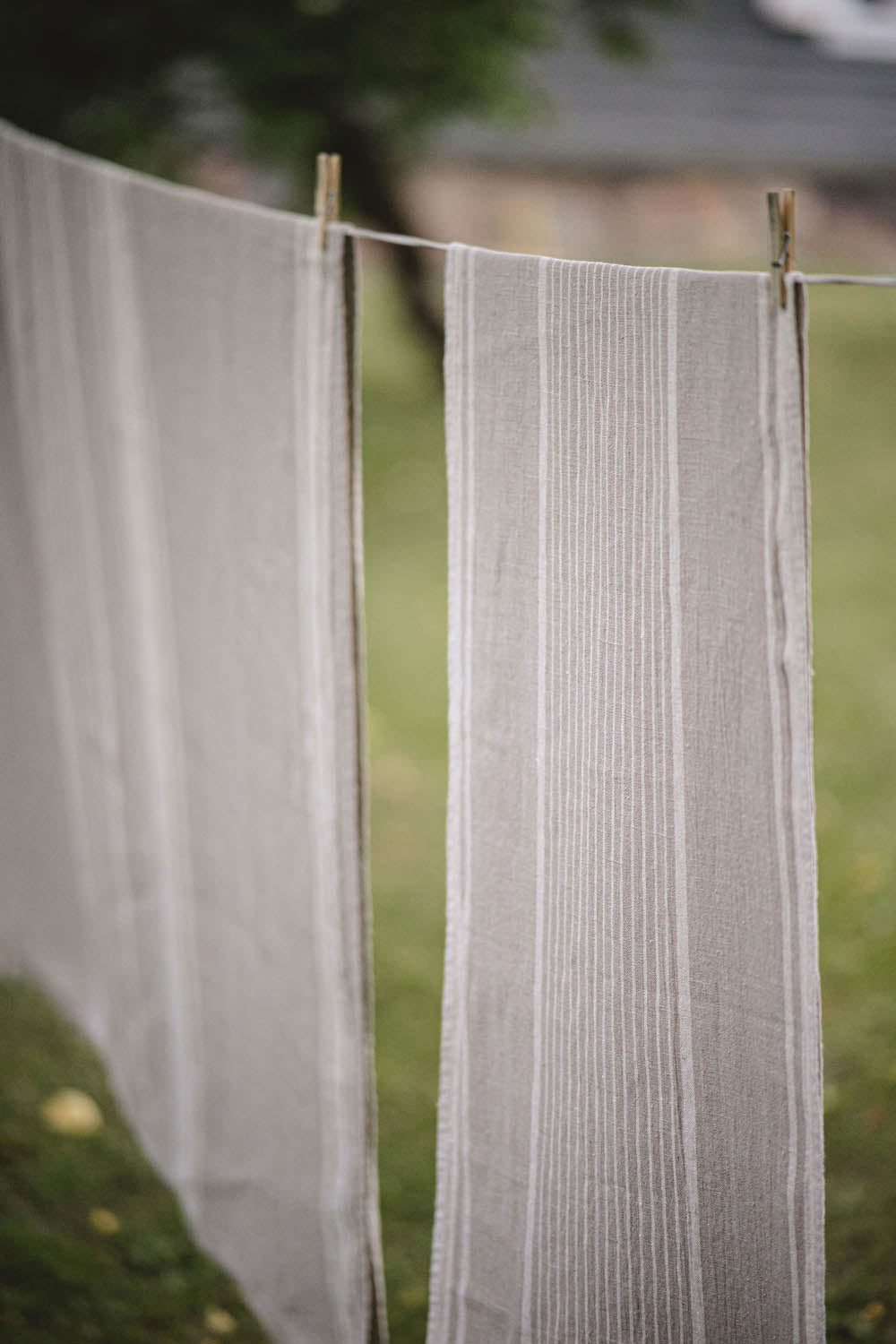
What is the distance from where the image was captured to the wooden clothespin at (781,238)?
3.97 ft

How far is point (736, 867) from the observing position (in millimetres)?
1358

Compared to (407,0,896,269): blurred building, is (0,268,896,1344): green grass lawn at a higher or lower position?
lower

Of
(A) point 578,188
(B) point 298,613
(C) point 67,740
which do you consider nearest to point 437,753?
A: (C) point 67,740

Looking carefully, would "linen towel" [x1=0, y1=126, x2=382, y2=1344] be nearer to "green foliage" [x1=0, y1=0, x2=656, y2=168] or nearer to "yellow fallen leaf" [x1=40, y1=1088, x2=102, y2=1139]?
"yellow fallen leaf" [x1=40, y1=1088, x2=102, y2=1139]

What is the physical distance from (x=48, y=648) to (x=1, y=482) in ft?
1.30

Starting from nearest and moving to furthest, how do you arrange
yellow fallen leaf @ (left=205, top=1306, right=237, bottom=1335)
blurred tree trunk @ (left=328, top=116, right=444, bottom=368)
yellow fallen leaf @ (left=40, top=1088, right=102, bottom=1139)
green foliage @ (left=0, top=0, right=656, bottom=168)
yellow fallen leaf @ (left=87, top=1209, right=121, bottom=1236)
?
yellow fallen leaf @ (left=205, top=1306, right=237, bottom=1335), yellow fallen leaf @ (left=87, top=1209, right=121, bottom=1236), yellow fallen leaf @ (left=40, top=1088, right=102, bottom=1139), green foliage @ (left=0, top=0, right=656, bottom=168), blurred tree trunk @ (left=328, top=116, right=444, bottom=368)

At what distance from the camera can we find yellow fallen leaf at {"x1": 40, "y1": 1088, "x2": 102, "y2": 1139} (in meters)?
2.80

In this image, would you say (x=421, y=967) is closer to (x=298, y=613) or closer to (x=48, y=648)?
(x=48, y=648)

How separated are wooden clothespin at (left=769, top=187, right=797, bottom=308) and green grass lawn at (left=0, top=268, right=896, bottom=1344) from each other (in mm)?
1966

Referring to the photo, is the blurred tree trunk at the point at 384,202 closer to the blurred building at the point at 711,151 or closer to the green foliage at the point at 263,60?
the green foliage at the point at 263,60

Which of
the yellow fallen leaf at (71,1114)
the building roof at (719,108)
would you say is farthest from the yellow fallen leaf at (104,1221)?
the building roof at (719,108)

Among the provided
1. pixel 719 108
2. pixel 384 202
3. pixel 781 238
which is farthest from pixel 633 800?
pixel 719 108

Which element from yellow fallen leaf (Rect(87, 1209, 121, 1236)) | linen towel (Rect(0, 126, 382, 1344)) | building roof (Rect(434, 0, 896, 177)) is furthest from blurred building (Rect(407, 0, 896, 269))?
yellow fallen leaf (Rect(87, 1209, 121, 1236))

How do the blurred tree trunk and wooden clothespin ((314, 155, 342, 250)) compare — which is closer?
wooden clothespin ((314, 155, 342, 250))
